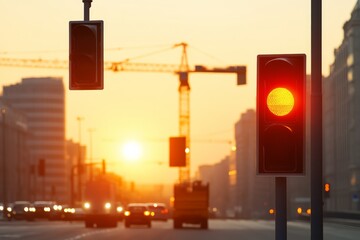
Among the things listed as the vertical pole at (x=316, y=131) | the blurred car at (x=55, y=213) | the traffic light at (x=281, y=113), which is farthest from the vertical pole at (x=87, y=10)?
the blurred car at (x=55, y=213)

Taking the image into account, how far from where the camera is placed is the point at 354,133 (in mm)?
162250

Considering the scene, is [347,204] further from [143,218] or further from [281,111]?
[281,111]

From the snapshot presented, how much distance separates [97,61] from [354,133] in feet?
490

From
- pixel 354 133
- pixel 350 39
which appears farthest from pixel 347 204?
pixel 350 39

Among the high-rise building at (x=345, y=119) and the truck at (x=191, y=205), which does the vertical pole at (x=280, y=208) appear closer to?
the truck at (x=191, y=205)

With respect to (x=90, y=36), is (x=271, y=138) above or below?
below

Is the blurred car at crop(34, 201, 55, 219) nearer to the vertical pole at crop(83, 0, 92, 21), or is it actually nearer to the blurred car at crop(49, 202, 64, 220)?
the blurred car at crop(49, 202, 64, 220)

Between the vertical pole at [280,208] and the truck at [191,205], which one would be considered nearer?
the vertical pole at [280,208]

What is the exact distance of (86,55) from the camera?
49.0 feet

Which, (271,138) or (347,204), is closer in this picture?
(271,138)

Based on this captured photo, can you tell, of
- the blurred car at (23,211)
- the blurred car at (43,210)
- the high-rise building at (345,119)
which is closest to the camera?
the blurred car at (23,211)

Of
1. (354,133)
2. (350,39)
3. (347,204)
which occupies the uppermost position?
(350,39)

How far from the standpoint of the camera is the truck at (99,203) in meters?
75.4

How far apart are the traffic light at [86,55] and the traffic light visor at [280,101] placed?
197 inches
